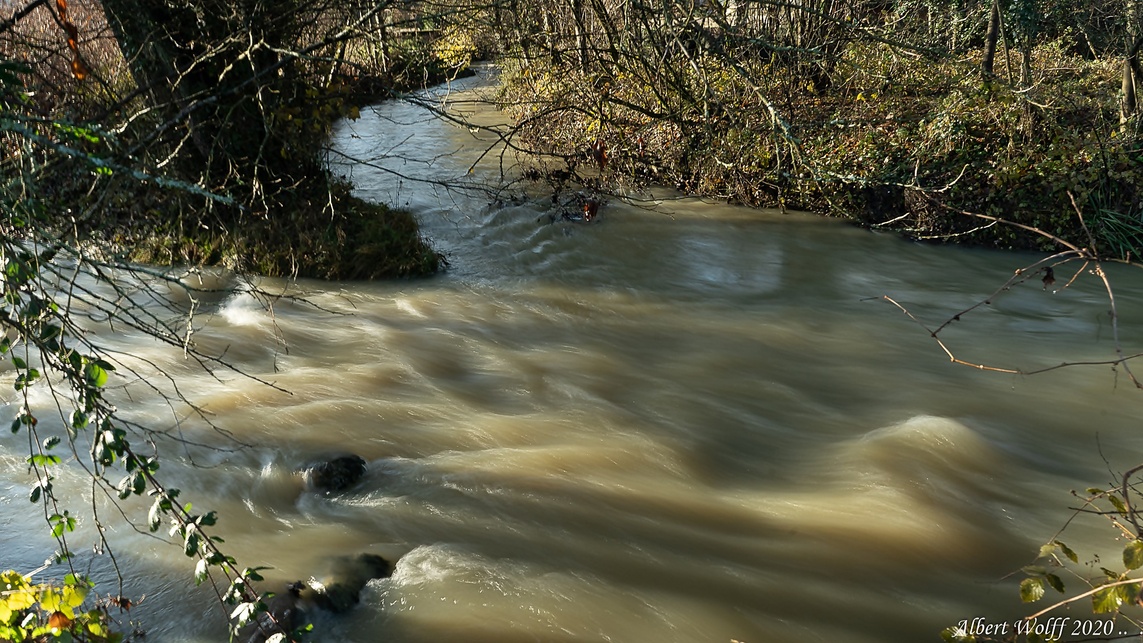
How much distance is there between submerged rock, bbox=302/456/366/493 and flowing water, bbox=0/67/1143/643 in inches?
4.1

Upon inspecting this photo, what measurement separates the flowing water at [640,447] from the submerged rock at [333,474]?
0.11 meters

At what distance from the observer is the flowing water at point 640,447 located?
3.98m

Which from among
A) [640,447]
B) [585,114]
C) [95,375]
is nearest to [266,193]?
[585,114]

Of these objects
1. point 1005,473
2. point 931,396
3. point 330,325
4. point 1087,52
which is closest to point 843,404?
point 931,396

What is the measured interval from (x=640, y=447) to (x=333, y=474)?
1.84 m

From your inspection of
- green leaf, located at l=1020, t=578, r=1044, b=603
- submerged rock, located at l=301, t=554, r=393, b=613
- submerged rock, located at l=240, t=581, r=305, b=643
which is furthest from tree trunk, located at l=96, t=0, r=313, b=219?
green leaf, located at l=1020, t=578, r=1044, b=603

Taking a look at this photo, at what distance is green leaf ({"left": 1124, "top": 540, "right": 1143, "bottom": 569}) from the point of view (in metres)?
2.57

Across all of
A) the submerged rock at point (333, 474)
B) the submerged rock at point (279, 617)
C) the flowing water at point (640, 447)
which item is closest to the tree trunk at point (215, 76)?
the flowing water at point (640, 447)

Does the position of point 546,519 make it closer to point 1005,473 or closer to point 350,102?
point 1005,473

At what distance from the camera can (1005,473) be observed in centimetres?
530

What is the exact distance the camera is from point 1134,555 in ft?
8.47

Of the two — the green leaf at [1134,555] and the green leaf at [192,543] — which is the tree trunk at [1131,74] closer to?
the green leaf at [1134,555]

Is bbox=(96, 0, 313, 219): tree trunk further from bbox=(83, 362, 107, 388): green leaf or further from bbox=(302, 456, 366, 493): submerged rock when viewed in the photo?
bbox=(83, 362, 107, 388): green leaf

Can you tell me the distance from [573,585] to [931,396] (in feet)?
12.0
